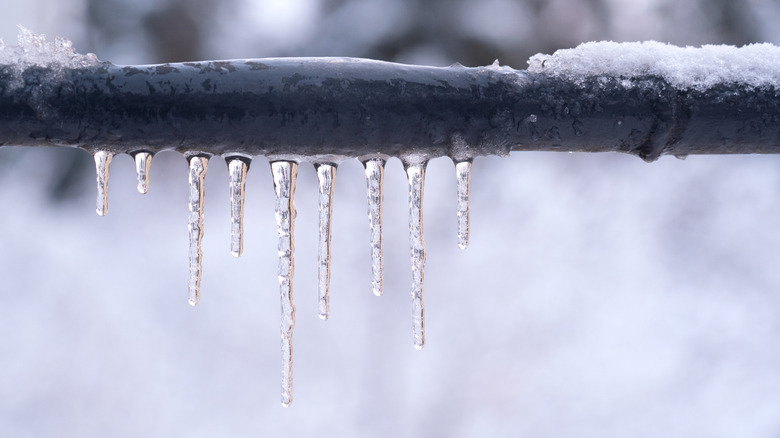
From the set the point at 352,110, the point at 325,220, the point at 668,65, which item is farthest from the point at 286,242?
the point at 668,65

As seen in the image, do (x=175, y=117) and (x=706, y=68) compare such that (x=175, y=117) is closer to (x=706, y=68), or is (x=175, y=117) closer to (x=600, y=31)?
(x=706, y=68)

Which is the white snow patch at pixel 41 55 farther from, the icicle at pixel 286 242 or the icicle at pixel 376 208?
the icicle at pixel 376 208

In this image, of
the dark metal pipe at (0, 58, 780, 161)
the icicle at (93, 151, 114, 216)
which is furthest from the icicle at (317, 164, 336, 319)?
the icicle at (93, 151, 114, 216)

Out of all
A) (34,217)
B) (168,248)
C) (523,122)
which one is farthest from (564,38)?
(523,122)

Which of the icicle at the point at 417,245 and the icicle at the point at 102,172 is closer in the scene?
the icicle at the point at 102,172

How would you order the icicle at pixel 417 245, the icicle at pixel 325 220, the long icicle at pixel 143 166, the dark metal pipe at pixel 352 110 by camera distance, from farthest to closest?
the icicle at pixel 417 245 → the icicle at pixel 325 220 → the long icicle at pixel 143 166 → the dark metal pipe at pixel 352 110

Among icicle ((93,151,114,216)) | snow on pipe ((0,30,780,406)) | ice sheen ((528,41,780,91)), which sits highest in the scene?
ice sheen ((528,41,780,91))

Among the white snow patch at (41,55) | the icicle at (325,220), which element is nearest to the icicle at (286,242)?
the icicle at (325,220)

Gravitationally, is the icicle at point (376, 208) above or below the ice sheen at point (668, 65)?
below

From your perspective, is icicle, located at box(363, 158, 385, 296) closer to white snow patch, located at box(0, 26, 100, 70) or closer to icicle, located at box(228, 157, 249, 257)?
icicle, located at box(228, 157, 249, 257)
